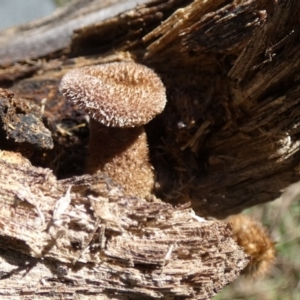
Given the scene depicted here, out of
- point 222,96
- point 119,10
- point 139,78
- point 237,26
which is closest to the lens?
point 237,26

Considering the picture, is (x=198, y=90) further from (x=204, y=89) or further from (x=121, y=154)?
(x=121, y=154)

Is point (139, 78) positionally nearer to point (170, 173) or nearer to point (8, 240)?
point (170, 173)

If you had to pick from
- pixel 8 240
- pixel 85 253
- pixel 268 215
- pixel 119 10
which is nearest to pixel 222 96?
pixel 119 10

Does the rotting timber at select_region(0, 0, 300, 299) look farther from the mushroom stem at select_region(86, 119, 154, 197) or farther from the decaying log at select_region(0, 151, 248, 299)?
the mushroom stem at select_region(86, 119, 154, 197)

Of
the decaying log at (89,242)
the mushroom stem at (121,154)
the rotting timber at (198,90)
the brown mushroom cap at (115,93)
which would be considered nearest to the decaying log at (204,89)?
the rotting timber at (198,90)

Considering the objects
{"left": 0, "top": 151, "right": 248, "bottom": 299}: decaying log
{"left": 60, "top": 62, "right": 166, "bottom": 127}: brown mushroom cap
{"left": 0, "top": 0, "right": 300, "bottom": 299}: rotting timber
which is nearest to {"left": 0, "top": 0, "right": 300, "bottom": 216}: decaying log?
{"left": 0, "top": 0, "right": 300, "bottom": 299}: rotting timber

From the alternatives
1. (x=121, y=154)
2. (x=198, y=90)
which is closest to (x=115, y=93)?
(x=121, y=154)

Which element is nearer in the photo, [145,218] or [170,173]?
[145,218]
